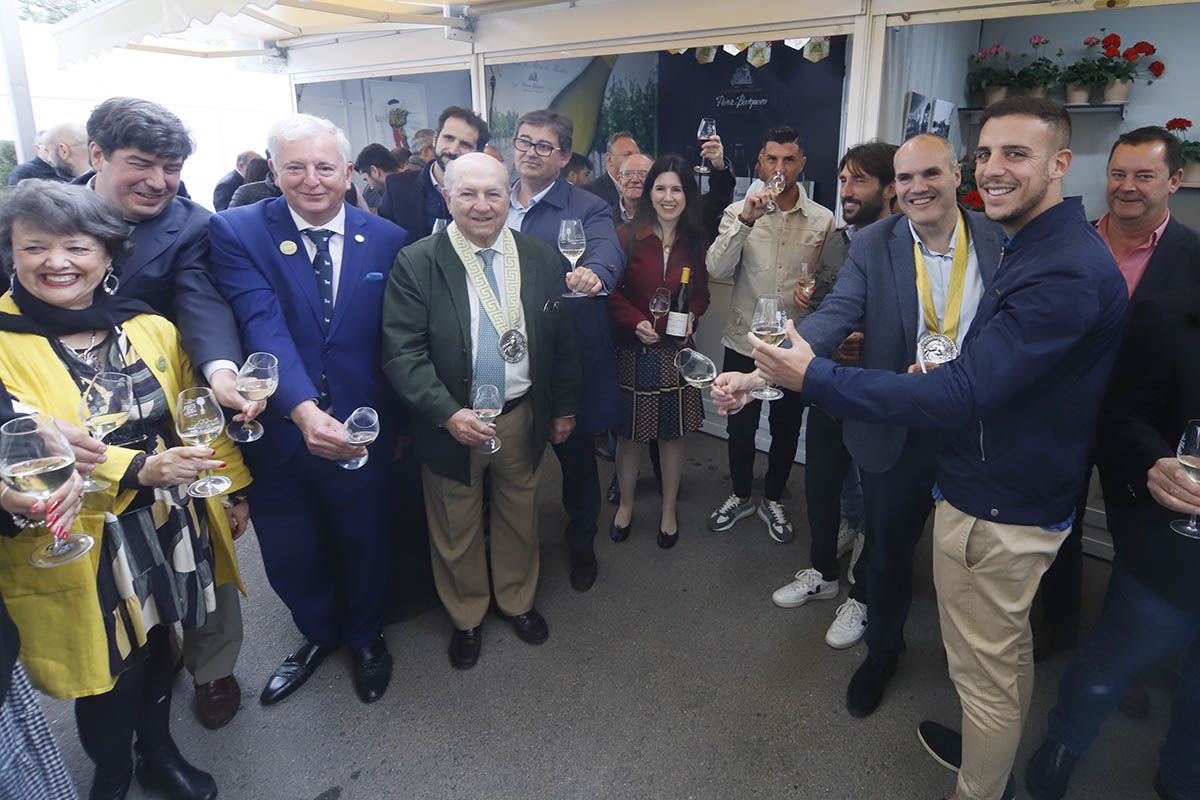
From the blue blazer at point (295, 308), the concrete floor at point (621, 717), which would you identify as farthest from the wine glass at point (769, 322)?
the concrete floor at point (621, 717)

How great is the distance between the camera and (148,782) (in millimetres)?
2205

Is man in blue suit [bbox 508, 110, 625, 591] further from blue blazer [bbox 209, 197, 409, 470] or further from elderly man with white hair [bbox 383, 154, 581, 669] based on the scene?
blue blazer [bbox 209, 197, 409, 470]

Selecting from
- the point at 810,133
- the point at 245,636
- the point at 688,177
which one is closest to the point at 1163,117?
the point at 810,133

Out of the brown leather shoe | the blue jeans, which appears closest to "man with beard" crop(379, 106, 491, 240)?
the brown leather shoe

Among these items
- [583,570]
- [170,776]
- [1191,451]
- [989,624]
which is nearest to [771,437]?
[583,570]

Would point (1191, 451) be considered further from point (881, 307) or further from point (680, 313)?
point (680, 313)

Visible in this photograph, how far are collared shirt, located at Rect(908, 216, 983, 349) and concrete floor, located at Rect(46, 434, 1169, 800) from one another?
140 cm

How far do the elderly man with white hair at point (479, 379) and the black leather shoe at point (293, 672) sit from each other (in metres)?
0.54

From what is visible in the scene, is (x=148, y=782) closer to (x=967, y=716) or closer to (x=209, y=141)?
(x=967, y=716)

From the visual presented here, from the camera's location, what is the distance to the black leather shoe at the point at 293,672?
8.62ft

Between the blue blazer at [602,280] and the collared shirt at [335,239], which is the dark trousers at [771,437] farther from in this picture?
the collared shirt at [335,239]

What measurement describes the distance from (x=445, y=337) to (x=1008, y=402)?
5.69ft

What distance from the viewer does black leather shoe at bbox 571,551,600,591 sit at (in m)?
3.31

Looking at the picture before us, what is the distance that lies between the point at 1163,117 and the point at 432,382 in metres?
5.66
